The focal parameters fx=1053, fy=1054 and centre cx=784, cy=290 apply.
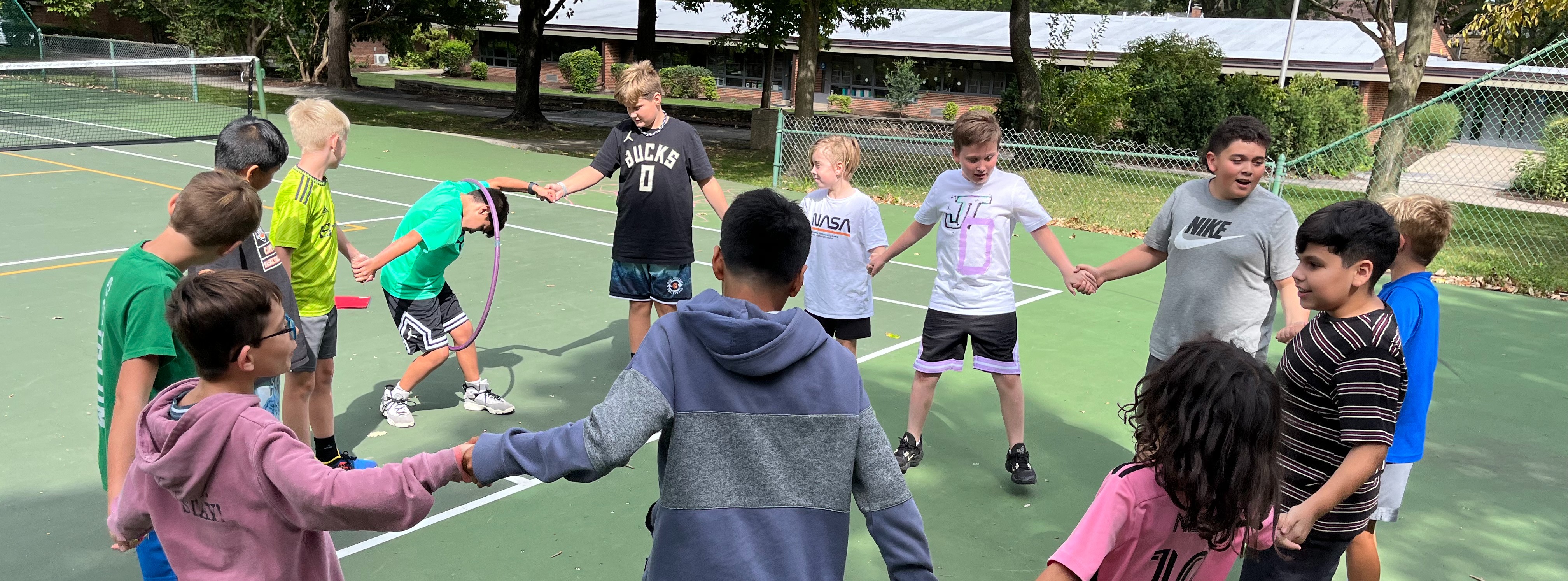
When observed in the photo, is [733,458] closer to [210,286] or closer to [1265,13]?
[210,286]

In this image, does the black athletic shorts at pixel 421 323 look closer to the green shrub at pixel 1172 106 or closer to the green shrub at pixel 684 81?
the green shrub at pixel 1172 106

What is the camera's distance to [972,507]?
499cm

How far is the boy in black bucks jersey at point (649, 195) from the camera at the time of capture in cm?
620

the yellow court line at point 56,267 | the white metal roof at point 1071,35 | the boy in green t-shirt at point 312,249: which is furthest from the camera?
the white metal roof at point 1071,35

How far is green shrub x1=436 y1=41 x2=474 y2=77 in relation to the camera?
1895 inches

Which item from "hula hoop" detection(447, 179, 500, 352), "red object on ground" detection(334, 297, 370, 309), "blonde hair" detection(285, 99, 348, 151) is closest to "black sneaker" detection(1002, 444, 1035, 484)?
"hula hoop" detection(447, 179, 500, 352)

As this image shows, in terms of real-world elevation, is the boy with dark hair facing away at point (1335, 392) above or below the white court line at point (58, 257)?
above

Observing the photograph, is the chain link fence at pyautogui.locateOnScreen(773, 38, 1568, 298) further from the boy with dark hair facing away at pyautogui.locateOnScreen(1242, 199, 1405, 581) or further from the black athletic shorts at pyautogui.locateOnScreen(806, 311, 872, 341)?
the boy with dark hair facing away at pyautogui.locateOnScreen(1242, 199, 1405, 581)

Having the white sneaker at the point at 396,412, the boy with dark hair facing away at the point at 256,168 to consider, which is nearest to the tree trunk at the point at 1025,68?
the white sneaker at the point at 396,412

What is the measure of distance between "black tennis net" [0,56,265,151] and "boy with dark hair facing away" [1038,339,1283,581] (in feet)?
46.4

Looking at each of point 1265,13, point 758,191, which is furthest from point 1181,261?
point 1265,13

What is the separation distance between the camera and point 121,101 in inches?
1024

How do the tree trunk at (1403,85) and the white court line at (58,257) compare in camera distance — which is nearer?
the white court line at (58,257)

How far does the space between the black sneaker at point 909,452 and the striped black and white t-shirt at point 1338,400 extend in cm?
240
